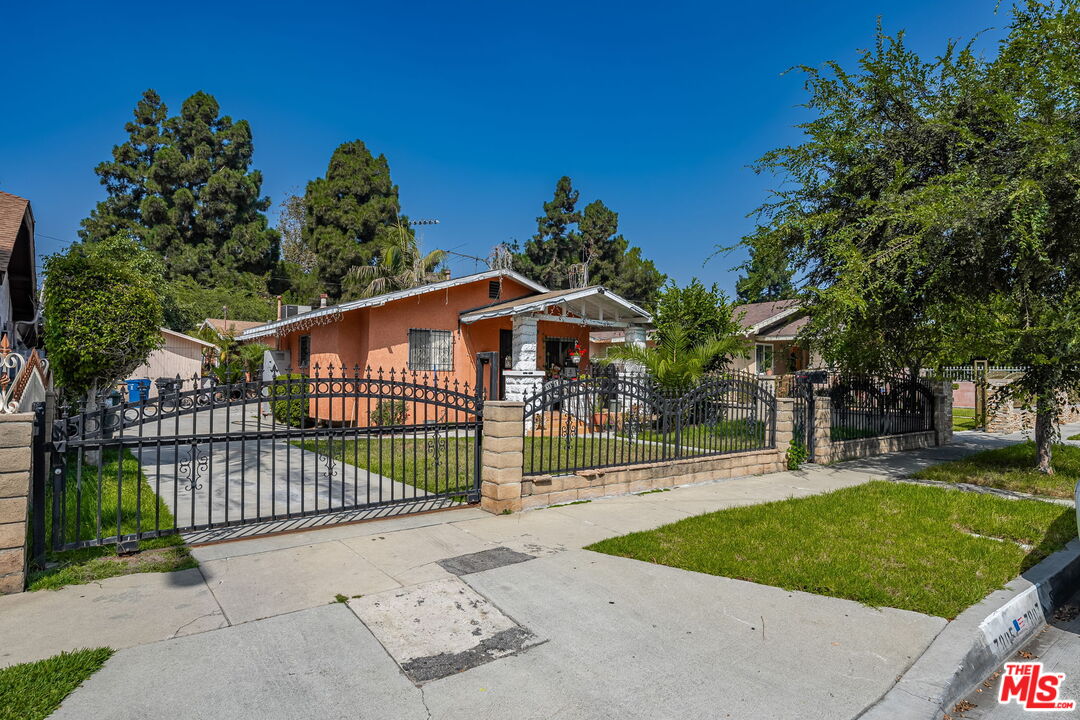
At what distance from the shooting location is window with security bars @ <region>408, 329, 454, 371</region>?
48.5 ft

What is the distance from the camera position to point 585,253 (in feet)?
132

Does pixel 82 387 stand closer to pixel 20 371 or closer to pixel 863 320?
pixel 20 371

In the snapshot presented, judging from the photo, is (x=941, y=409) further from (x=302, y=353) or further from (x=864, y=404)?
(x=302, y=353)

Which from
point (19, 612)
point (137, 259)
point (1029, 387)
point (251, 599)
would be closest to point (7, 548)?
point (19, 612)

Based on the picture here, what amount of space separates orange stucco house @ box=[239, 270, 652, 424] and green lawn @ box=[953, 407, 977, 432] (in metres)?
9.85

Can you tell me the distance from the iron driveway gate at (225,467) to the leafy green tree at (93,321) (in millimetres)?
1286

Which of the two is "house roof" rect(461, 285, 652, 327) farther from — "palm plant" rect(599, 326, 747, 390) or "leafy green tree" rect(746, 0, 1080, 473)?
"leafy green tree" rect(746, 0, 1080, 473)

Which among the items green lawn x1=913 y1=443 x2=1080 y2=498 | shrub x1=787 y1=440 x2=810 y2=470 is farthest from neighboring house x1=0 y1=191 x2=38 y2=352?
green lawn x1=913 y1=443 x2=1080 y2=498

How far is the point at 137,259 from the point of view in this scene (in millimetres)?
21953

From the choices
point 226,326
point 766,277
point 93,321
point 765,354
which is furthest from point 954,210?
point 226,326

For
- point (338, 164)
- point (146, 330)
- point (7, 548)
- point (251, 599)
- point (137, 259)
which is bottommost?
point (251, 599)

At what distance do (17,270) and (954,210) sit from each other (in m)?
18.1

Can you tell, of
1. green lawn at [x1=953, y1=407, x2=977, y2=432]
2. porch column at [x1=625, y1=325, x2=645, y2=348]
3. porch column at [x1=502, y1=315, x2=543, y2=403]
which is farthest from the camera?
green lawn at [x1=953, y1=407, x2=977, y2=432]

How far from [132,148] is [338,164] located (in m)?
17.0
